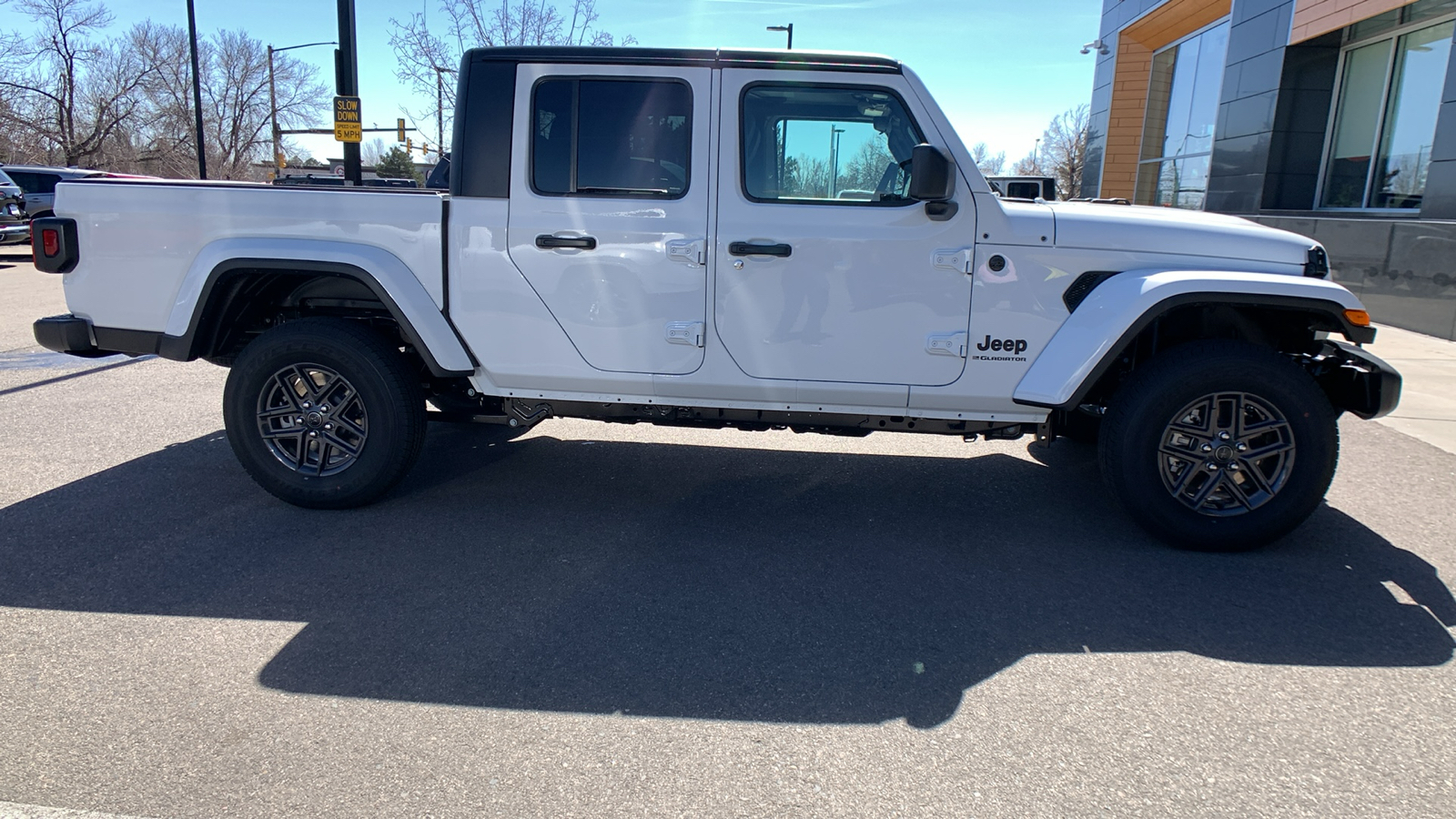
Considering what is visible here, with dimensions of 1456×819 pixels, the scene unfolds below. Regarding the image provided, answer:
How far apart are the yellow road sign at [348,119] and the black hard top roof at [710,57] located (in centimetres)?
953

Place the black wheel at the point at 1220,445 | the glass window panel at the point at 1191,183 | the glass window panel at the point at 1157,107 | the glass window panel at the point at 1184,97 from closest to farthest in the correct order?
the black wheel at the point at 1220,445 < the glass window panel at the point at 1191,183 < the glass window panel at the point at 1184,97 < the glass window panel at the point at 1157,107

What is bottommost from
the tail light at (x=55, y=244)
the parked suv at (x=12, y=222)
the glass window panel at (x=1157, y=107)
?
the parked suv at (x=12, y=222)

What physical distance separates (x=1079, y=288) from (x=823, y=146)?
1316mm

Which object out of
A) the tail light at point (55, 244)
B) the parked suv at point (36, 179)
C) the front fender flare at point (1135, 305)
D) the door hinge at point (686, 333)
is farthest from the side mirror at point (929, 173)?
the parked suv at point (36, 179)

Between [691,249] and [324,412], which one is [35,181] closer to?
[324,412]

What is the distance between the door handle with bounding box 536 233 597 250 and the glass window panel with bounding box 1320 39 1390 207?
1271 cm

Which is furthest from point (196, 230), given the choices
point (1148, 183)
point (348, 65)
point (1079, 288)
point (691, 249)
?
point (1148, 183)

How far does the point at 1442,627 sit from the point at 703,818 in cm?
298

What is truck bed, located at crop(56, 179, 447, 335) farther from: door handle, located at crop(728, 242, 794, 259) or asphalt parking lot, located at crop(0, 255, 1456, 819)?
door handle, located at crop(728, 242, 794, 259)

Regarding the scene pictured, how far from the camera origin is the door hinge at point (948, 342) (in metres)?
4.14

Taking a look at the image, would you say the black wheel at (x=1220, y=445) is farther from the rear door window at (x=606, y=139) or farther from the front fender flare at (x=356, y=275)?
the front fender flare at (x=356, y=275)

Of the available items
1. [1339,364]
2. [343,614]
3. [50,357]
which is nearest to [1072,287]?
[1339,364]

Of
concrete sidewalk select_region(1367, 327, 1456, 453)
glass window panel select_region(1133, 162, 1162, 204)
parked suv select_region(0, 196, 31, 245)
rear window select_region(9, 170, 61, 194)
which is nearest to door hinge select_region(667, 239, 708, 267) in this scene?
concrete sidewalk select_region(1367, 327, 1456, 453)

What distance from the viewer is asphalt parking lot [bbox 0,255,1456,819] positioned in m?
2.52
